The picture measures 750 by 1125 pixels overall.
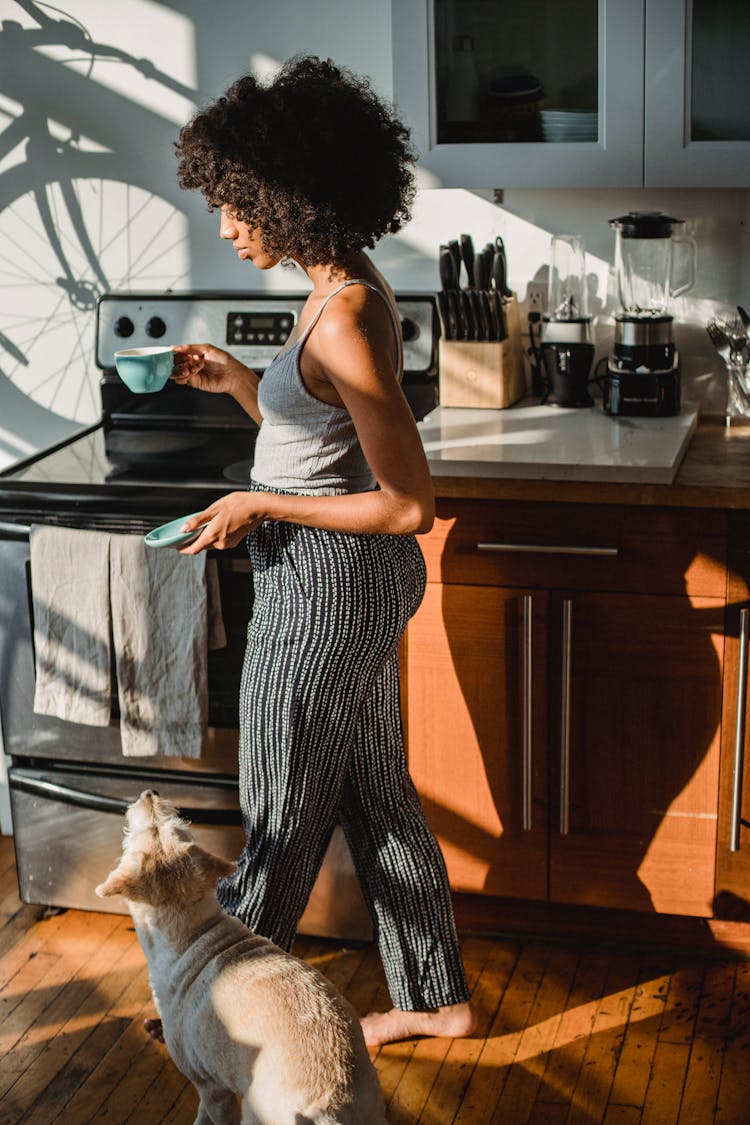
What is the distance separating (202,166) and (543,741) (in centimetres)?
121

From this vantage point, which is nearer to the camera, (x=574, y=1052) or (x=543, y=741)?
(x=574, y=1052)

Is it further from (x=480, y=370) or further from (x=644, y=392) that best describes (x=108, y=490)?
(x=644, y=392)

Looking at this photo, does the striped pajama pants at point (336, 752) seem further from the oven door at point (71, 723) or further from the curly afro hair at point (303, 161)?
the curly afro hair at point (303, 161)

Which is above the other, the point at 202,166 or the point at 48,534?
the point at 202,166

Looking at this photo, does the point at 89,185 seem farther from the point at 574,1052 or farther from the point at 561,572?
the point at 574,1052

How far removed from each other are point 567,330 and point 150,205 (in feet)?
3.31

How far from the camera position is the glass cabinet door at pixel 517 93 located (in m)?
2.48

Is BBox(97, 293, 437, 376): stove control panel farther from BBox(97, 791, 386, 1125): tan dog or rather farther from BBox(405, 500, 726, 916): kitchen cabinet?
BBox(97, 791, 386, 1125): tan dog

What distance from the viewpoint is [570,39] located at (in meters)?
2.50

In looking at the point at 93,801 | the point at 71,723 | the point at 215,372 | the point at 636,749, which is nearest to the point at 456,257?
the point at 215,372

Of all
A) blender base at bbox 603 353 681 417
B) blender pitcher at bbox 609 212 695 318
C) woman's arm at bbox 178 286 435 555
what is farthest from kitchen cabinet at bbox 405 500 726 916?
blender pitcher at bbox 609 212 695 318

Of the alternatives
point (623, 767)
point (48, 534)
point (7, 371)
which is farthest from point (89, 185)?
point (623, 767)

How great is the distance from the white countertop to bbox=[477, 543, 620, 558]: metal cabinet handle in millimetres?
131

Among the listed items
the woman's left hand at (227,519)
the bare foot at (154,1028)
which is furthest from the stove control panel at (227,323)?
the bare foot at (154,1028)
